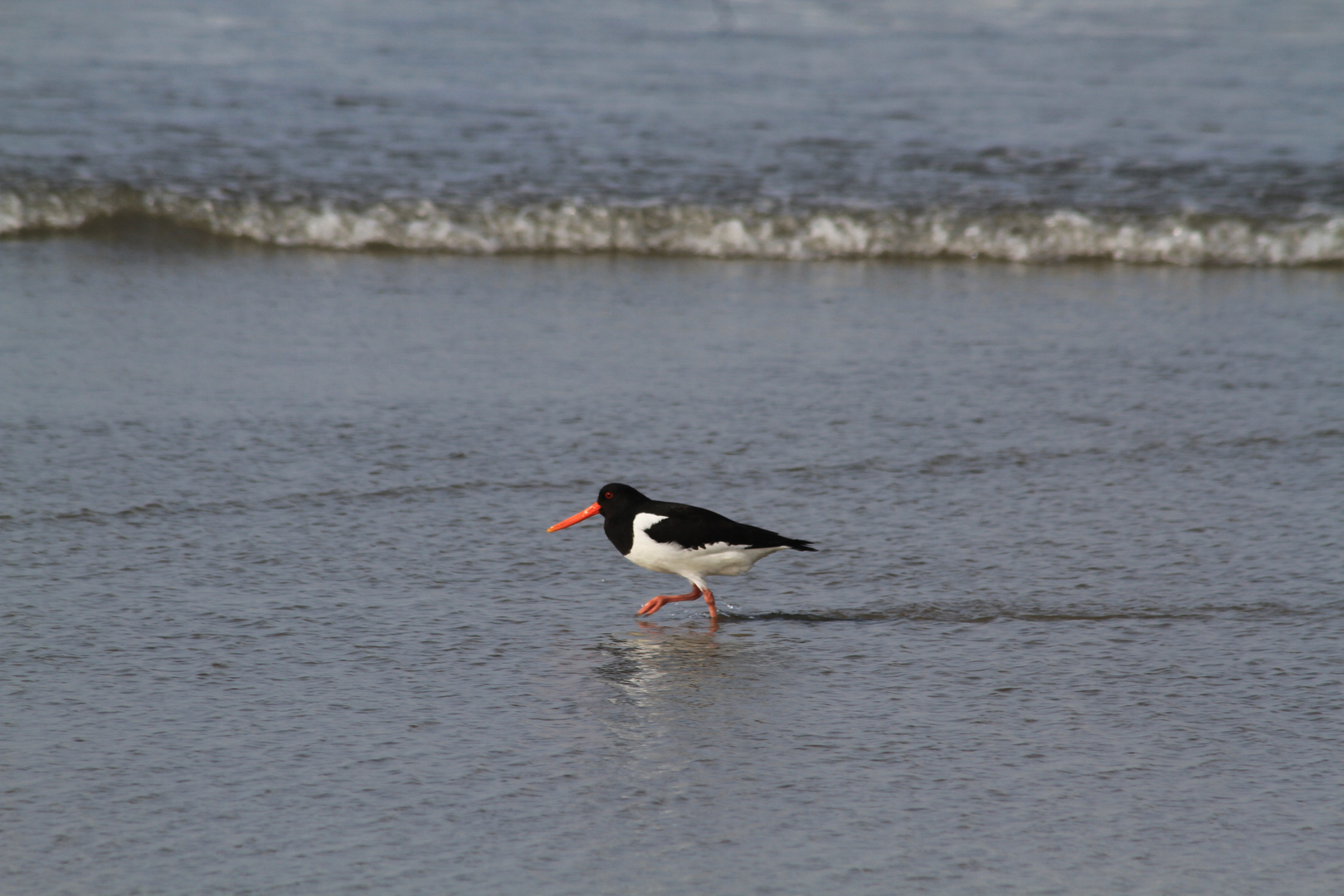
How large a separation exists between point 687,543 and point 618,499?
43 cm

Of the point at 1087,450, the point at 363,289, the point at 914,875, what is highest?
the point at 363,289

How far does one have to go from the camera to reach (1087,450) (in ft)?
22.7

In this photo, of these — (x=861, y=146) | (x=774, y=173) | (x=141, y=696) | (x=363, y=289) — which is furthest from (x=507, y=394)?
(x=861, y=146)

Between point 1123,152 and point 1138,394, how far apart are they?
6.37m

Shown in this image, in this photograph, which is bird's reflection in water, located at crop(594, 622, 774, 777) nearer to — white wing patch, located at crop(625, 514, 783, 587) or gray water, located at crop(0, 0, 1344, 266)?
white wing patch, located at crop(625, 514, 783, 587)

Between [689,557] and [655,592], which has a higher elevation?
[689,557]

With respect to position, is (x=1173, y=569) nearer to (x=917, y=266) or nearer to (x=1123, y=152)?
(x=917, y=266)

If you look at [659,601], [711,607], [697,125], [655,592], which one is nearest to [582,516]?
[655,592]

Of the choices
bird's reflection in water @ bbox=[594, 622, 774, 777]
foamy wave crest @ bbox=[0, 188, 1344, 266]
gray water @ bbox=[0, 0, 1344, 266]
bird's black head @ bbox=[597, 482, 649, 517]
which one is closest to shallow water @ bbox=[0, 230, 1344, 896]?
bird's reflection in water @ bbox=[594, 622, 774, 777]

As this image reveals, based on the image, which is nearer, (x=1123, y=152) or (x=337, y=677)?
(x=337, y=677)

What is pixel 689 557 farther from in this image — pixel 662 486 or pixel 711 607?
pixel 662 486

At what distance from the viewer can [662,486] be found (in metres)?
6.46

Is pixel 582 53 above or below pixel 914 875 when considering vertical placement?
above

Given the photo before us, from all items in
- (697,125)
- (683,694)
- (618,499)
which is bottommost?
(683,694)
